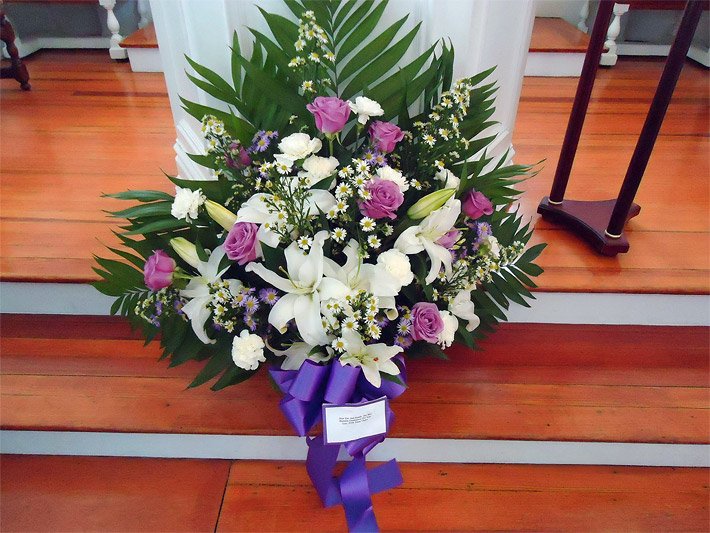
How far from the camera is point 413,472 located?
1.22m

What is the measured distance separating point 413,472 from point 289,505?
29cm

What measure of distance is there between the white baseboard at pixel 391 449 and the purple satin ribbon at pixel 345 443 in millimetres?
79

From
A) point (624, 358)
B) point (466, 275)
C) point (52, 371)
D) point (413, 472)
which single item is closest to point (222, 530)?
point (413, 472)

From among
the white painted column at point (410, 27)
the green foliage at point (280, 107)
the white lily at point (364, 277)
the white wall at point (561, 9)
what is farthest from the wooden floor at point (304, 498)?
the white wall at point (561, 9)

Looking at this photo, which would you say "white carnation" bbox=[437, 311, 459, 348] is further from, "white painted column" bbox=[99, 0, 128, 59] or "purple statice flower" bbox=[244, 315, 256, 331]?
"white painted column" bbox=[99, 0, 128, 59]

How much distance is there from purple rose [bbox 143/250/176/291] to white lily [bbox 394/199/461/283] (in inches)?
15.5

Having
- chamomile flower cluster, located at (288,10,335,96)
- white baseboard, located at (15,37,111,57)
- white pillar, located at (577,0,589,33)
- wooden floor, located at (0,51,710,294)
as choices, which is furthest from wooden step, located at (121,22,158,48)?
white pillar, located at (577,0,589,33)

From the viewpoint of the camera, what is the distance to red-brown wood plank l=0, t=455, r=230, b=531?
3.68 ft

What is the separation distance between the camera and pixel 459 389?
1.30 metres

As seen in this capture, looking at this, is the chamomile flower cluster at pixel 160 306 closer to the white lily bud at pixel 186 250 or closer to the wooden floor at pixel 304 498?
the white lily bud at pixel 186 250

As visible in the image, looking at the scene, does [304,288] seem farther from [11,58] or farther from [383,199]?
[11,58]

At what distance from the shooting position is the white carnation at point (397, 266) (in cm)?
87

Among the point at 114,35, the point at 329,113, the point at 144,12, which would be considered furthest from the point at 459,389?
the point at 144,12

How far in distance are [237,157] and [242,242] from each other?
204 mm
